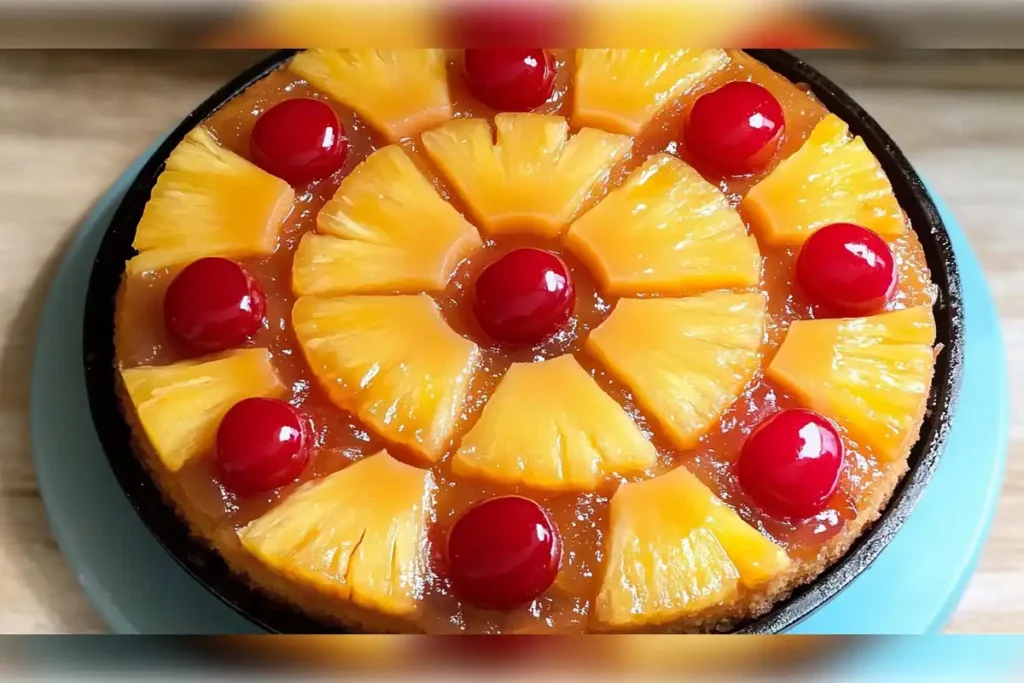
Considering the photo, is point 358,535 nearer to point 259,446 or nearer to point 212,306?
point 259,446

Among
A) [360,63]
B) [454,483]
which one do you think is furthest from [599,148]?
[454,483]

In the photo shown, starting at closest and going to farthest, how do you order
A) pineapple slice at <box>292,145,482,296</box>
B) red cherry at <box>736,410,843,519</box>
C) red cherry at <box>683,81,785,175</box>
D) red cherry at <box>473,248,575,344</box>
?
red cherry at <box>736,410,843,519</box>
red cherry at <box>473,248,575,344</box>
pineapple slice at <box>292,145,482,296</box>
red cherry at <box>683,81,785,175</box>

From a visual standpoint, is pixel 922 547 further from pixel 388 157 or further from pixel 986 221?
pixel 388 157

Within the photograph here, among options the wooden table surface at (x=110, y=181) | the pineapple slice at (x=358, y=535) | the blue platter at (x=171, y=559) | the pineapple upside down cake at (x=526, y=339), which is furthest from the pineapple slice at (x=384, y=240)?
the wooden table surface at (x=110, y=181)

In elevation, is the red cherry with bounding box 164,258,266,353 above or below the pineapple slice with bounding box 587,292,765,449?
above

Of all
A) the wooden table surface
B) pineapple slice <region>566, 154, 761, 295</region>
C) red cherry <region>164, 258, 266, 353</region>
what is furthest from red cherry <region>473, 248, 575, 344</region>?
the wooden table surface

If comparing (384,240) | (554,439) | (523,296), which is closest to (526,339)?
(523,296)

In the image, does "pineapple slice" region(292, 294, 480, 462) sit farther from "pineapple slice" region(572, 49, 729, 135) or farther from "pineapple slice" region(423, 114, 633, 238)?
"pineapple slice" region(572, 49, 729, 135)
